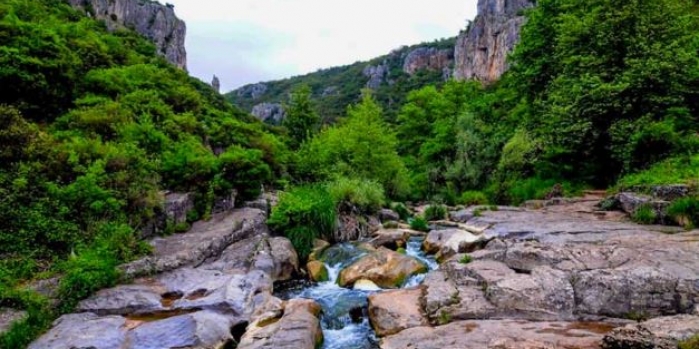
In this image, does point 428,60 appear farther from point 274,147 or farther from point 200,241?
point 200,241

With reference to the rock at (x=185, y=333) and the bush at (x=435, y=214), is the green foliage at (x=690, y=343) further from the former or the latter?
the bush at (x=435, y=214)

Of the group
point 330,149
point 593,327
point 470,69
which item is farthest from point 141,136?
point 470,69

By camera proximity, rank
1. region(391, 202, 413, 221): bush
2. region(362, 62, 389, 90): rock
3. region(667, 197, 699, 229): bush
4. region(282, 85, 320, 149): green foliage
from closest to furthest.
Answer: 1. region(667, 197, 699, 229): bush
2. region(391, 202, 413, 221): bush
3. region(282, 85, 320, 149): green foliage
4. region(362, 62, 389, 90): rock

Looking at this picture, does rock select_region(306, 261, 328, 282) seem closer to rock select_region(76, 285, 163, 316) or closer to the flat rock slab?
rock select_region(76, 285, 163, 316)

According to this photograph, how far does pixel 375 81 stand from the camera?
129 meters

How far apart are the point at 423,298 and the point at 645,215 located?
8.45 metres

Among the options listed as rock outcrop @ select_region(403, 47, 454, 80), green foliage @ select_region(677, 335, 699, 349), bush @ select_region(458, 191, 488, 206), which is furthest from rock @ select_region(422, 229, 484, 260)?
rock outcrop @ select_region(403, 47, 454, 80)

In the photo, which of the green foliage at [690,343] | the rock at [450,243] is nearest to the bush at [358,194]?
the rock at [450,243]

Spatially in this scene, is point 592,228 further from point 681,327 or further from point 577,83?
point 577,83

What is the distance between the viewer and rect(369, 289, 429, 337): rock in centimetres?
848

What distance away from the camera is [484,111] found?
34.3 m

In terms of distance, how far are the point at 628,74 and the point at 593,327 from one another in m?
14.0

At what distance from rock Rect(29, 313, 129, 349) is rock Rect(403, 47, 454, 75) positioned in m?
123

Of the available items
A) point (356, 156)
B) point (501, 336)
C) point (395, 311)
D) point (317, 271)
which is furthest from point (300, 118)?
point (501, 336)
